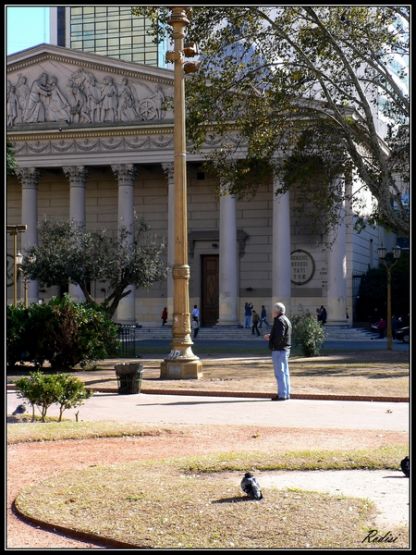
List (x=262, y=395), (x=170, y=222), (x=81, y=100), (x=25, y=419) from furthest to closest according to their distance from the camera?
(x=81, y=100), (x=170, y=222), (x=262, y=395), (x=25, y=419)

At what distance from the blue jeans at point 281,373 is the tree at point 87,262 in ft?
49.2

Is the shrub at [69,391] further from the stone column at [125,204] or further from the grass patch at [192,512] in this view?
the stone column at [125,204]

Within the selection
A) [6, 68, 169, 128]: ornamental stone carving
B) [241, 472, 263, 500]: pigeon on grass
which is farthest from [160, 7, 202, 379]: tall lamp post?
[6, 68, 169, 128]: ornamental stone carving

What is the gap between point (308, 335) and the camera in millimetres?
28453

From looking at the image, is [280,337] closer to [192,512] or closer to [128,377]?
[128,377]

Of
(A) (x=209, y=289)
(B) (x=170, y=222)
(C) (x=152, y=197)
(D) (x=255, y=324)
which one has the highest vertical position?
(C) (x=152, y=197)

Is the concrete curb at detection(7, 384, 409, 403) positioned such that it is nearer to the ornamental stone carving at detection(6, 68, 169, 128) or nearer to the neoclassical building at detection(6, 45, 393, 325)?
the neoclassical building at detection(6, 45, 393, 325)

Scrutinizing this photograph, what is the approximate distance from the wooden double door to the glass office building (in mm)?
44277

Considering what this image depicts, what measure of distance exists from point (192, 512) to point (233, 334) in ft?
137

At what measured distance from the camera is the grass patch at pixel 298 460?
28.4 feet

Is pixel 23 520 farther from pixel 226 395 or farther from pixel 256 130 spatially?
pixel 256 130

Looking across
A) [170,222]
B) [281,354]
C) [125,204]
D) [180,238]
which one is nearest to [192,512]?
[281,354]

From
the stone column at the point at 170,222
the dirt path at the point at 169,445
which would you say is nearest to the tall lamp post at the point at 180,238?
the dirt path at the point at 169,445

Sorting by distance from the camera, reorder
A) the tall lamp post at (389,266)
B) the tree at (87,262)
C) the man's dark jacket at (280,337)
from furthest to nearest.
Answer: the tall lamp post at (389,266) < the tree at (87,262) < the man's dark jacket at (280,337)
